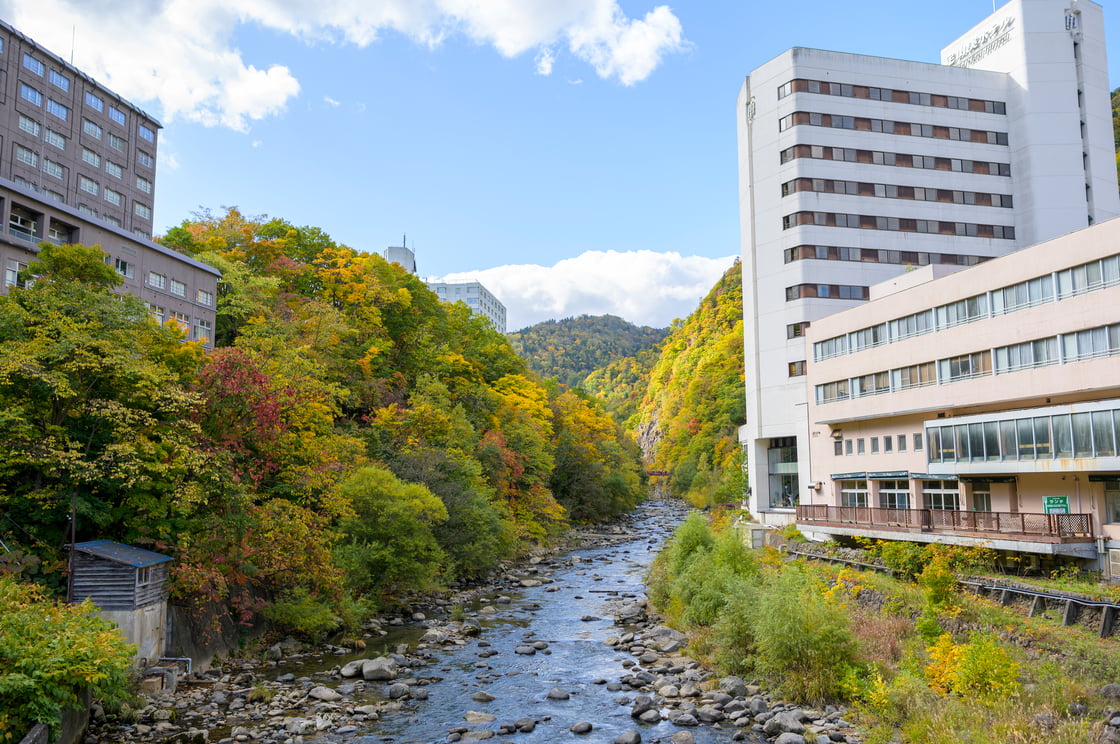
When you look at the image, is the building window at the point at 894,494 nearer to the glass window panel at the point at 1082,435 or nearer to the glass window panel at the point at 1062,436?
the glass window panel at the point at 1062,436

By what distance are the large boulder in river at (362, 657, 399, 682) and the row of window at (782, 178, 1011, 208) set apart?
40611 millimetres

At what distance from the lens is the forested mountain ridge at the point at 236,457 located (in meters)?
19.3

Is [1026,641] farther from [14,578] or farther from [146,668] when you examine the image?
[14,578]

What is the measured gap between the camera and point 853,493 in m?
41.5

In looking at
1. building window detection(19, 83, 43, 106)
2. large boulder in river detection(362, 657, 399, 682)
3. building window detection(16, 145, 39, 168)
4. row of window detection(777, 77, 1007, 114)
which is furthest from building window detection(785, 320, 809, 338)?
building window detection(19, 83, 43, 106)

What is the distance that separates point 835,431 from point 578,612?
19.3 m

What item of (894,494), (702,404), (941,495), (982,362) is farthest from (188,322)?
(702,404)

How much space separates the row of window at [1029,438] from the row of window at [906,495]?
83.0 inches

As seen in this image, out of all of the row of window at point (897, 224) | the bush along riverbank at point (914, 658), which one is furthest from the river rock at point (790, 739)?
the row of window at point (897, 224)

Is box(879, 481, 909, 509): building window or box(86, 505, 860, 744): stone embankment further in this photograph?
box(879, 481, 909, 509): building window

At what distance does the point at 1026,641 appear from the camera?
1981cm

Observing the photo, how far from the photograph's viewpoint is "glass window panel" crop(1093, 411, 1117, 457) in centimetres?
2406

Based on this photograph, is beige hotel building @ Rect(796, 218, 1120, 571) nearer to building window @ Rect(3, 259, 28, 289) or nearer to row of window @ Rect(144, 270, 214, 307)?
row of window @ Rect(144, 270, 214, 307)

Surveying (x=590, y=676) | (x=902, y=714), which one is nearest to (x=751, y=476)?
(x=590, y=676)
